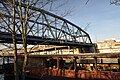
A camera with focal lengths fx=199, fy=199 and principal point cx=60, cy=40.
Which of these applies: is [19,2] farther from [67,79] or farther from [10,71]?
[10,71]

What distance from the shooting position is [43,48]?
72938 mm

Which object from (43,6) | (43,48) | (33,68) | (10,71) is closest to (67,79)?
(33,68)

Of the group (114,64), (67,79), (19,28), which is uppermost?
(19,28)

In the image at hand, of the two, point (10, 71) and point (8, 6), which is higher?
point (8, 6)

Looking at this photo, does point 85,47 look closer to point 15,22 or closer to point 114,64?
point 114,64

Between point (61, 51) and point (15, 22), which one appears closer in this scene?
point (15, 22)

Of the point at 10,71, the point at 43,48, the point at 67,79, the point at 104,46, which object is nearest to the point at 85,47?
the point at 104,46

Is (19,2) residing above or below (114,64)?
above

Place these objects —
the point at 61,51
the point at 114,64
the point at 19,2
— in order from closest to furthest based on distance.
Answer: the point at 19,2
the point at 114,64
the point at 61,51

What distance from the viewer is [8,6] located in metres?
12.4

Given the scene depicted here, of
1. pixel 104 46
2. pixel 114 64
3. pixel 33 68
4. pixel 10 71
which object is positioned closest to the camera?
pixel 114 64

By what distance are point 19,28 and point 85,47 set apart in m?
59.9

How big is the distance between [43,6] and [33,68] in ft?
58.2

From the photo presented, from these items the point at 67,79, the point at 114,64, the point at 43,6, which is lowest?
the point at 67,79
